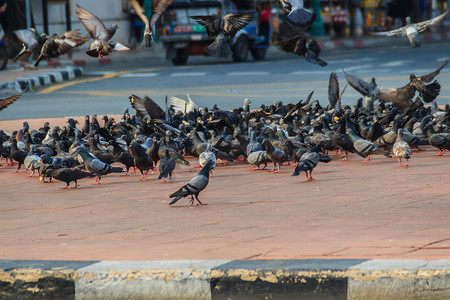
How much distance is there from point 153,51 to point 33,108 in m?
17.3

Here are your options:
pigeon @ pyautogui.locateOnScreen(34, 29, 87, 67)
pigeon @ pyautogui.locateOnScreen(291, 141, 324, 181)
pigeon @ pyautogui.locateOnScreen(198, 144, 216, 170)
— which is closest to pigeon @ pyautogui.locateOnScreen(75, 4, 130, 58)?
pigeon @ pyautogui.locateOnScreen(34, 29, 87, 67)

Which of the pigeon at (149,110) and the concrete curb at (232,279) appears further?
the pigeon at (149,110)

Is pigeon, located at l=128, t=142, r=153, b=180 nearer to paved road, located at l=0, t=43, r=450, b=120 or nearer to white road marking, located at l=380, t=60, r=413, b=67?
paved road, located at l=0, t=43, r=450, b=120

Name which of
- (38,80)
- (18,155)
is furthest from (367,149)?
(38,80)

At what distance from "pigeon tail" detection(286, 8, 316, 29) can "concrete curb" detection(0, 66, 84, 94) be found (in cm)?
1215

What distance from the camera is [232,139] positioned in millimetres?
9297

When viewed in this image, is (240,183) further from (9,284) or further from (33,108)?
(33,108)

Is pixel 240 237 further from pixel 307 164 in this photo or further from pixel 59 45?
pixel 59 45

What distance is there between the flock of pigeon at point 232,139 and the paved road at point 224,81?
3.19m

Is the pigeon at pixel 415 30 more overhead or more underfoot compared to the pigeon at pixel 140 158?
more overhead

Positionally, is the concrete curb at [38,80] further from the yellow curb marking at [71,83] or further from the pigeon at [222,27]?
the pigeon at [222,27]

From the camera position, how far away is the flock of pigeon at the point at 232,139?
310 inches

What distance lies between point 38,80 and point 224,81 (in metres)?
4.72

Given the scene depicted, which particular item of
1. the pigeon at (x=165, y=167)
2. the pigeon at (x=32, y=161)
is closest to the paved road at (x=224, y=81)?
the pigeon at (x=32, y=161)
